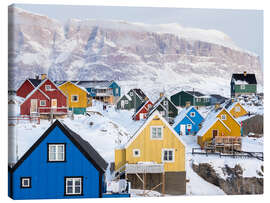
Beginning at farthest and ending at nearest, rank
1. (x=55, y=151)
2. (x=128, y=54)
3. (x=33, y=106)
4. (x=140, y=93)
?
(x=128, y=54)
(x=140, y=93)
(x=33, y=106)
(x=55, y=151)

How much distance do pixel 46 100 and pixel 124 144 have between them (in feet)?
7.96

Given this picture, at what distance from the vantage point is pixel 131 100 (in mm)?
15094

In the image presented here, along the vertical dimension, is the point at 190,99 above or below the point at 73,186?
above

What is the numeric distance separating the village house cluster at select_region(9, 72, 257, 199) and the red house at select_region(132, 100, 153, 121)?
0.09 ft

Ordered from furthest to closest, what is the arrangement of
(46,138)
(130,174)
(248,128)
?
(248,128) < (130,174) < (46,138)

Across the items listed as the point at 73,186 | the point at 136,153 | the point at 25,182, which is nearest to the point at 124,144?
the point at 136,153

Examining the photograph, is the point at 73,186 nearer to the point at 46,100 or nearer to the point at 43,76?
the point at 46,100

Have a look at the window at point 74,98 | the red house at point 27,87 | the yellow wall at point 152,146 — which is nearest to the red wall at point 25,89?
the red house at point 27,87

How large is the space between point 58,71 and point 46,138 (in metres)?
2.04

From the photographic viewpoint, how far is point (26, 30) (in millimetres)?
14320

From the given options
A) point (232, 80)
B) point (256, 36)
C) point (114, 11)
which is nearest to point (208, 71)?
point (232, 80)

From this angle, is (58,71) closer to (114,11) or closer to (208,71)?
(114,11)

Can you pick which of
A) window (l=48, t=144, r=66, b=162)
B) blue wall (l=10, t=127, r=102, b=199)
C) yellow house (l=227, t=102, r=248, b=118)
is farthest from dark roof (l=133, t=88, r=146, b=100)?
window (l=48, t=144, r=66, b=162)

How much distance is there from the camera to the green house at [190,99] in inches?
599
